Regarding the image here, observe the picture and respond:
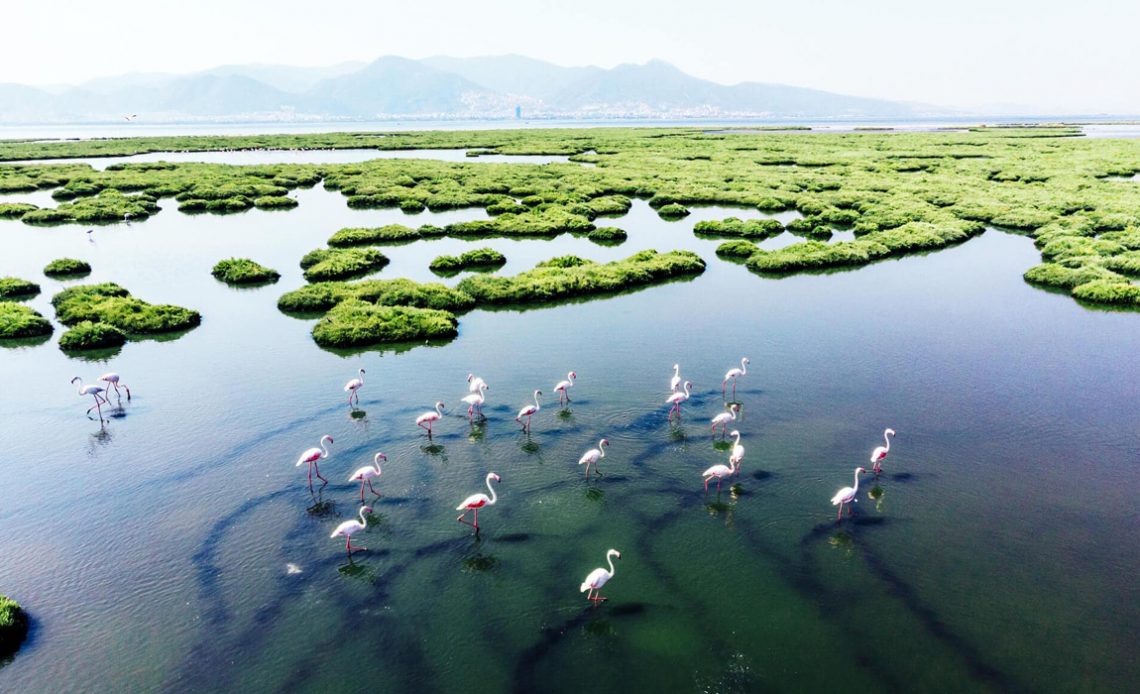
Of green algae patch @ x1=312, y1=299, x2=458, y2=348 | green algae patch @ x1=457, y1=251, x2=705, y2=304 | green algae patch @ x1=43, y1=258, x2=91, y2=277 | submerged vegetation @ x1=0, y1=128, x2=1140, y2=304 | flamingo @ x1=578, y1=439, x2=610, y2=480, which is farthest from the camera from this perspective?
→ submerged vegetation @ x1=0, y1=128, x2=1140, y2=304

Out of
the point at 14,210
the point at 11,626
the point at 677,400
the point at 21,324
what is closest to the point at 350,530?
the point at 11,626

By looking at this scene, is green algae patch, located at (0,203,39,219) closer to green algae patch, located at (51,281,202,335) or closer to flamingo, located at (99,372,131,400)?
green algae patch, located at (51,281,202,335)

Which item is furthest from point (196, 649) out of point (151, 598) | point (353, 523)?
point (353, 523)

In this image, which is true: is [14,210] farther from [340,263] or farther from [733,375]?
[733,375]

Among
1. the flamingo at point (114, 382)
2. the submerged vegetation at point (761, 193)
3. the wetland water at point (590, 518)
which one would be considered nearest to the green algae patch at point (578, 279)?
the wetland water at point (590, 518)

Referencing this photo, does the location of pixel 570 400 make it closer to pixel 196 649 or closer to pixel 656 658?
pixel 656 658

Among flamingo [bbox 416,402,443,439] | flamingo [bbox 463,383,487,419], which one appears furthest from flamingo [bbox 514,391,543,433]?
flamingo [bbox 416,402,443,439]

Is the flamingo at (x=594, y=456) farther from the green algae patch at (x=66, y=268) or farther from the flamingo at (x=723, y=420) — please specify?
the green algae patch at (x=66, y=268)
